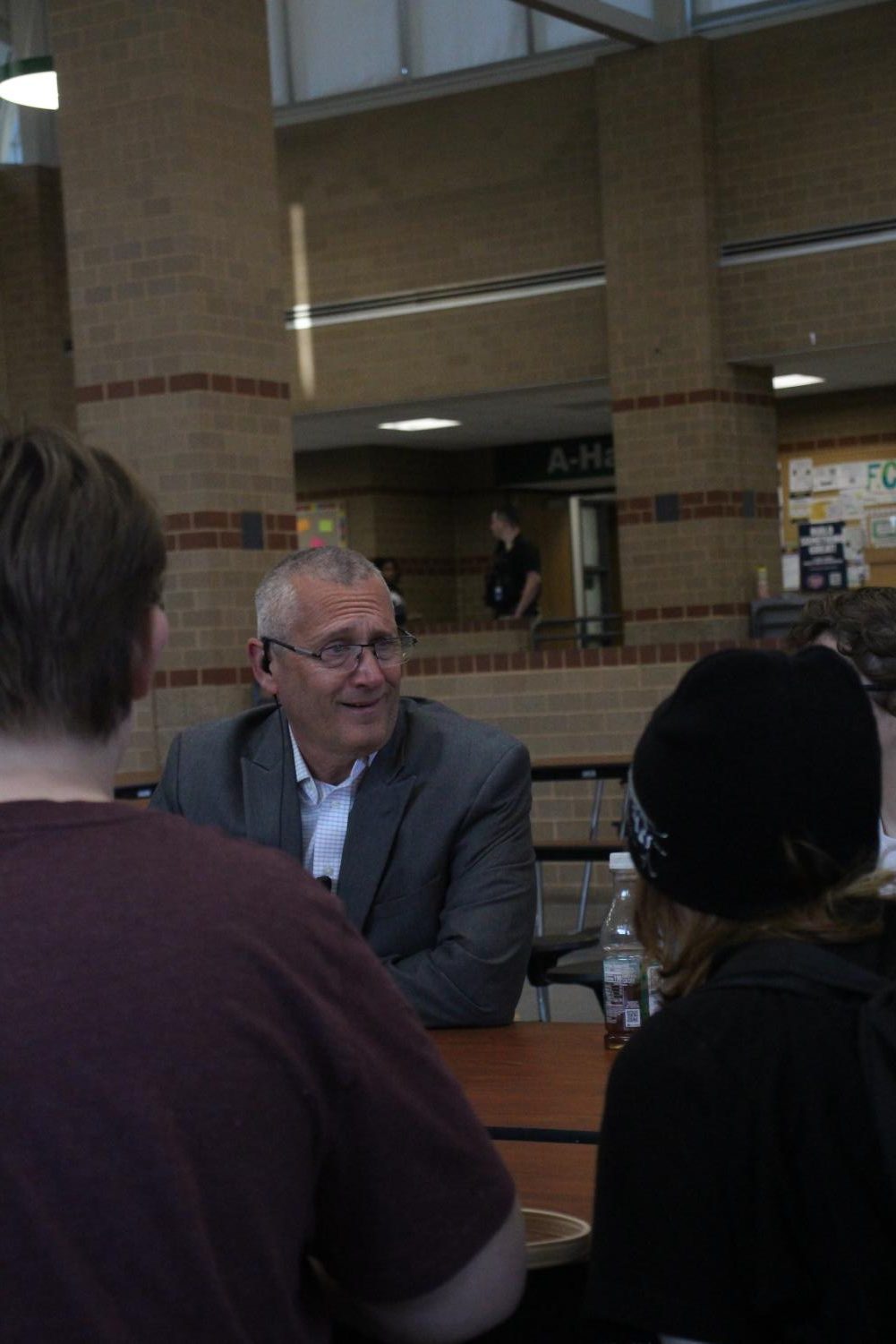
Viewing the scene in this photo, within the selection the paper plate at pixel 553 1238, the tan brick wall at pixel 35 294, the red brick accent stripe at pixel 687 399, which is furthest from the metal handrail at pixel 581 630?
the paper plate at pixel 553 1238

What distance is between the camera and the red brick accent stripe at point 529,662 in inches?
313

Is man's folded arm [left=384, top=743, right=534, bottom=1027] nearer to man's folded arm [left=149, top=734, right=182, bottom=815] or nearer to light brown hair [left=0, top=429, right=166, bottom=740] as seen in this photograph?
man's folded arm [left=149, top=734, right=182, bottom=815]

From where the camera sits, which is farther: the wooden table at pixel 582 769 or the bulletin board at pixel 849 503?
the bulletin board at pixel 849 503

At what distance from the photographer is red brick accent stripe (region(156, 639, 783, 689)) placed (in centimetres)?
796

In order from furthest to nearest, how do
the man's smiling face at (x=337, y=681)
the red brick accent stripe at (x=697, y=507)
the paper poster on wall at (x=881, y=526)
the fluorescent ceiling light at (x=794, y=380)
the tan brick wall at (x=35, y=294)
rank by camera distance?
the paper poster on wall at (x=881, y=526) → the fluorescent ceiling light at (x=794, y=380) → the tan brick wall at (x=35, y=294) → the red brick accent stripe at (x=697, y=507) → the man's smiling face at (x=337, y=681)

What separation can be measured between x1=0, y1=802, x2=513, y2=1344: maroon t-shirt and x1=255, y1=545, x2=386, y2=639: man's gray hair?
6.00ft

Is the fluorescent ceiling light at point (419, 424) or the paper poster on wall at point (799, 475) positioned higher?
the fluorescent ceiling light at point (419, 424)

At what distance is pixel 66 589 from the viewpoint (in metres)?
1.28

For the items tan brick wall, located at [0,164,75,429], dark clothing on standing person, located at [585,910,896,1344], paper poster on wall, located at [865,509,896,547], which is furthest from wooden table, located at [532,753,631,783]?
paper poster on wall, located at [865,509,896,547]

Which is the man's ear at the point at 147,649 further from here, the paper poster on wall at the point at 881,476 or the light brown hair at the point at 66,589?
the paper poster on wall at the point at 881,476

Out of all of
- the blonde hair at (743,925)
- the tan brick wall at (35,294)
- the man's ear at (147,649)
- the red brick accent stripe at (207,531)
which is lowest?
the blonde hair at (743,925)

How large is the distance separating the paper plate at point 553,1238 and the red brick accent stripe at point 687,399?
10.2 meters

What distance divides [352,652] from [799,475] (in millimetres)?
12945

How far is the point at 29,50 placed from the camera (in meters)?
9.88
